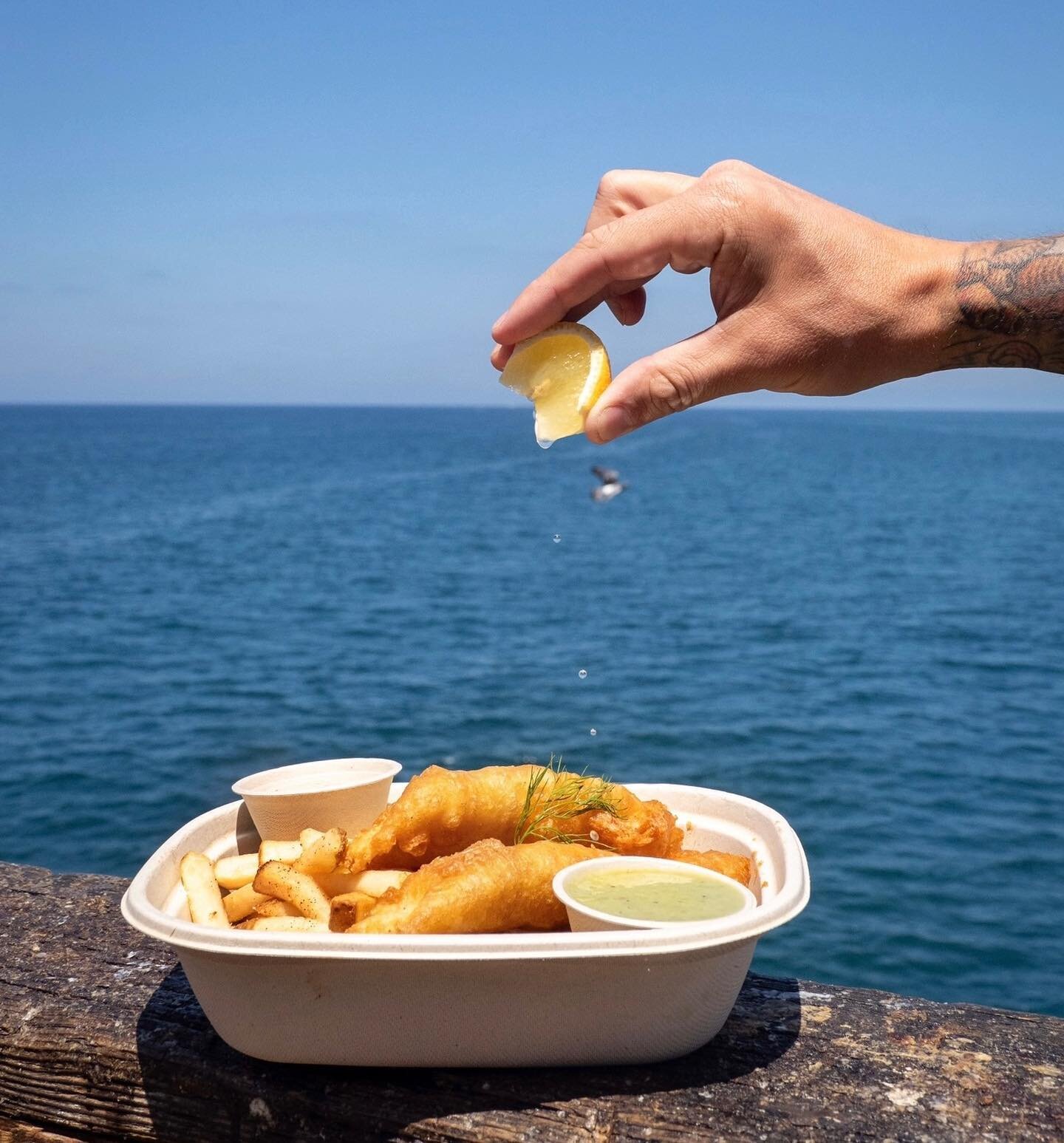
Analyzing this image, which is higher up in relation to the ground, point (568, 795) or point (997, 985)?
point (568, 795)

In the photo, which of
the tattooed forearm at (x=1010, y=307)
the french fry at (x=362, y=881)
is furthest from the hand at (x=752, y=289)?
the french fry at (x=362, y=881)

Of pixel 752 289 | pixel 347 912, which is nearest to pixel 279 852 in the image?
pixel 347 912

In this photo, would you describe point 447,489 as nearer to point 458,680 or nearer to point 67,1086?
point 458,680

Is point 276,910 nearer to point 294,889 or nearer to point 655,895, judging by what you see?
point 294,889

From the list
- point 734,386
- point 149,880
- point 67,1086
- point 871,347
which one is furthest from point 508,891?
point 871,347

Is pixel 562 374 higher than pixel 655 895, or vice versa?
pixel 562 374

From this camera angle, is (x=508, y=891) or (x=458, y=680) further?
(x=458, y=680)
